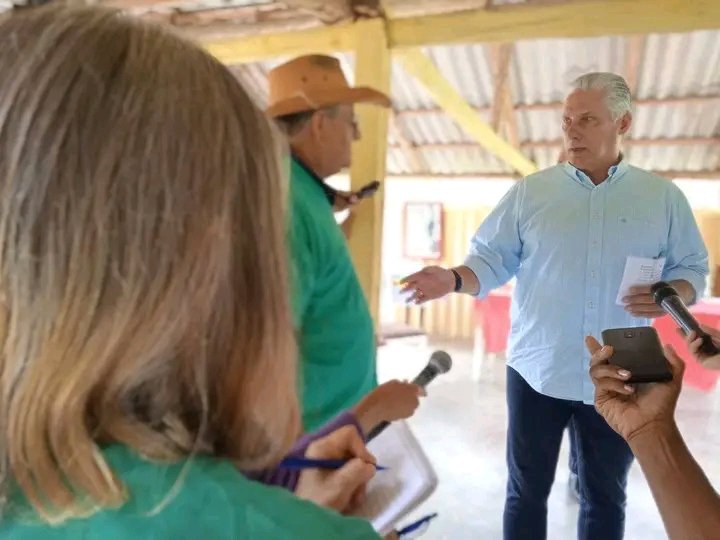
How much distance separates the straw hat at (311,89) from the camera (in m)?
1.52

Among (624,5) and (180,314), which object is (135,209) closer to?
(180,314)

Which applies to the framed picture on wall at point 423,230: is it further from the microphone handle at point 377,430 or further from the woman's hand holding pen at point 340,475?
the woman's hand holding pen at point 340,475

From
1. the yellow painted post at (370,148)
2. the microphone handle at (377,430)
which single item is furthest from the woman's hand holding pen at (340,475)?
the yellow painted post at (370,148)

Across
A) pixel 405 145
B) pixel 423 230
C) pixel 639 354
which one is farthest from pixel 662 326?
pixel 423 230

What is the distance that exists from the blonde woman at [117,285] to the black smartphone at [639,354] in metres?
0.72

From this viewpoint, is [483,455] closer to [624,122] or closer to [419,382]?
[624,122]

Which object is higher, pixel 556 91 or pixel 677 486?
pixel 556 91

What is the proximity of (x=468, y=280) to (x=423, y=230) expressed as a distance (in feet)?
20.8

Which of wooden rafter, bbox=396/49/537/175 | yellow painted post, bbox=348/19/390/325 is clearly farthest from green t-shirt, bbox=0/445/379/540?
wooden rafter, bbox=396/49/537/175

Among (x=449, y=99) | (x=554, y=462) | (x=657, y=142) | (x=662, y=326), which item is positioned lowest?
(x=662, y=326)

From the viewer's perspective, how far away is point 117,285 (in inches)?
17.0

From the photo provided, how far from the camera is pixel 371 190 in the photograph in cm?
223

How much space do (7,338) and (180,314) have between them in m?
0.11

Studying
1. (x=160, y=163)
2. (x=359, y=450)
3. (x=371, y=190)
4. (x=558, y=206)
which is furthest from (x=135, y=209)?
(x=371, y=190)
